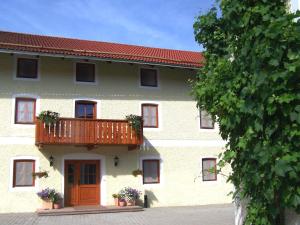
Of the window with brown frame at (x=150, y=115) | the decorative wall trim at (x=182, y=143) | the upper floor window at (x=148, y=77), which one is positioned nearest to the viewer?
the decorative wall trim at (x=182, y=143)

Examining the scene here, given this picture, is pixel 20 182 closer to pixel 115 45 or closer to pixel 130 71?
pixel 130 71

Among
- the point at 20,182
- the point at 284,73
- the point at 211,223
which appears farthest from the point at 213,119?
the point at 20,182

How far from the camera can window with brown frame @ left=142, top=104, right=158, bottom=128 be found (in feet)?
68.4

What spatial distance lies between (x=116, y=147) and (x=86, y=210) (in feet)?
11.4

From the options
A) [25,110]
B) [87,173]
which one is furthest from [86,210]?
[25,110]

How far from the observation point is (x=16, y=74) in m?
18.9

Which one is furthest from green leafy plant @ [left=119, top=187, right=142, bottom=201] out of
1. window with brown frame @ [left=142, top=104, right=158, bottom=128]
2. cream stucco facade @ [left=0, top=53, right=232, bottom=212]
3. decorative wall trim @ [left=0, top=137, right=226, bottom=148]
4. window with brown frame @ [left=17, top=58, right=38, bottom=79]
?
window with brown frame @ [left=17, top=58, right=38, bottom=79]

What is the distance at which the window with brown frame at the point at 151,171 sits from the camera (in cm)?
2047

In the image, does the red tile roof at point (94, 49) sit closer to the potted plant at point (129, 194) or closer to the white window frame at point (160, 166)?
the white window frame at point (160, 166)

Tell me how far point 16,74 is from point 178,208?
9.68 metres

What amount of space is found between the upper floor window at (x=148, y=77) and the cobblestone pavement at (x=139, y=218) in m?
6.38

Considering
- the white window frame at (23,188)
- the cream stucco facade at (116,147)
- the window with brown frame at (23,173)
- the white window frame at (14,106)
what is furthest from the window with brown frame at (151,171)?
the white window frame at (14,106)

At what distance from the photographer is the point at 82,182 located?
19547mm

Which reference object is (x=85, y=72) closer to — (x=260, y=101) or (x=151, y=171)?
(x=151, y=171)
